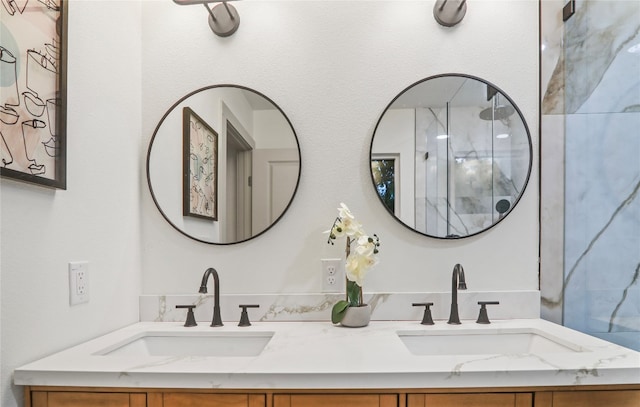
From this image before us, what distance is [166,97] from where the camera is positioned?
63.4 inches

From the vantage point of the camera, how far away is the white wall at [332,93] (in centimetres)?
156

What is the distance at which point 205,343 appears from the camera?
55.1 inches

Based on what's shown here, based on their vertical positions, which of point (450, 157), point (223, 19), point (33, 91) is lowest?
point (450, 157)

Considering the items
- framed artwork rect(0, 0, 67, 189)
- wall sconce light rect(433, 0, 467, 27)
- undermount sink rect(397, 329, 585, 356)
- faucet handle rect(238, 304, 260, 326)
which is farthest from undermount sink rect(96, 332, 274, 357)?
wall sconce light rect(433, 0, 467, 27)

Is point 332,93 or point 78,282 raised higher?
point 332,93

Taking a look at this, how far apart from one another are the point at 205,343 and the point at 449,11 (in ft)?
5.18

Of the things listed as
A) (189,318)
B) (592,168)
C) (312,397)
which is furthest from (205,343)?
(592,168)

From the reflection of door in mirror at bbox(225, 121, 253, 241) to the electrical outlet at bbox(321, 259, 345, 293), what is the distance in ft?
1.11

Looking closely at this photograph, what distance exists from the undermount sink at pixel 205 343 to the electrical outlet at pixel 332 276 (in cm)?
30

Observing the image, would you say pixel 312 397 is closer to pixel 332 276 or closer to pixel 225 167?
pixel 332 276

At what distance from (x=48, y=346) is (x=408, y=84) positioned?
1.50 metres

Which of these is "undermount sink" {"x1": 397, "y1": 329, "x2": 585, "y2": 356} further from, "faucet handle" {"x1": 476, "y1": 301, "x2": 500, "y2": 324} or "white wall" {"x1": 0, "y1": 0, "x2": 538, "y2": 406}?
"white wall" {"x1": 0, "y1": 0, "x2": 538, "y2": 406}

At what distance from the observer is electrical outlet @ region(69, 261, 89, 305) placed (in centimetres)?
115

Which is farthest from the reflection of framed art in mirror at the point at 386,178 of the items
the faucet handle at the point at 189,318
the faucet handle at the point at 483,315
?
the faucet handle at the point at 189,318
